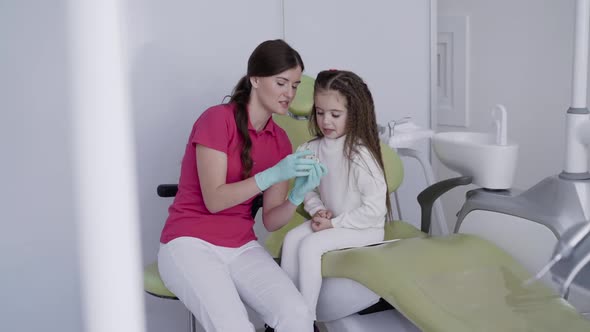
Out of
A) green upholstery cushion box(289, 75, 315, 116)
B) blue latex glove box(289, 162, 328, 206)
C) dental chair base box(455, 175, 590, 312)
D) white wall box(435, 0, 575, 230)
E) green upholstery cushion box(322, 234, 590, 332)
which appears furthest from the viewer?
A: white wall box(435, 0, 575, 230)

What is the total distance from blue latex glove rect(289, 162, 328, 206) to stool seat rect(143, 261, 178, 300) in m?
0.41

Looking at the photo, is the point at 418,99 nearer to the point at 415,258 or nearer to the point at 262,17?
the point at 262,17

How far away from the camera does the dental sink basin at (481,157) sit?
1956 mm

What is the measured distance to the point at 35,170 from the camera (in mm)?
2451

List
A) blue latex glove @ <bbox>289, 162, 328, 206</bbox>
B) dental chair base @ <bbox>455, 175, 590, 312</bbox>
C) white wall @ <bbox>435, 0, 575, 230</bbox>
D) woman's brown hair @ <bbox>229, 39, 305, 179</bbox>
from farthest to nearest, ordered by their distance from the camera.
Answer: white wall @ <bbox>435, 0, 575, 230</bbox>
woman's brown hair @ <bbox>229, 39, 305, 179</bbox>
blue latex glove @ <bbox>289, 162, 328, 206</bbox>
dental chair base @ <bbox>455, 175, 590, 312</bbox>

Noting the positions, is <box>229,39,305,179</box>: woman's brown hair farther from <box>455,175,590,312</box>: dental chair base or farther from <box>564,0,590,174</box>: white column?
<box>564,0,590,174</box>: white column

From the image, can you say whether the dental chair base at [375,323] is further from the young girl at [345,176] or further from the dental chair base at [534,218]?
the dental chair base at [534,218]

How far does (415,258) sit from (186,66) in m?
1.21

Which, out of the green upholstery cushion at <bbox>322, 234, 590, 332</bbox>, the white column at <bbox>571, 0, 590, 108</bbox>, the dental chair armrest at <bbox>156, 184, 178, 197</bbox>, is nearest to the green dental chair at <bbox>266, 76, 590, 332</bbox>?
the green upholstery cushion at <bbox>322, 234, 590, 332</bbox>

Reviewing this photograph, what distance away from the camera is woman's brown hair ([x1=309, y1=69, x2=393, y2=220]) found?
6.59 feet

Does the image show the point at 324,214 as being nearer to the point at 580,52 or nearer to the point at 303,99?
the point at 303,99

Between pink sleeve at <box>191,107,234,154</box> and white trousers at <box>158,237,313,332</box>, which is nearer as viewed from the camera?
white trousers at <box>158,237,313,332</box>

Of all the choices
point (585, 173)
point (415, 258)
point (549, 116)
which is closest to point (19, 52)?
point (415, 258)

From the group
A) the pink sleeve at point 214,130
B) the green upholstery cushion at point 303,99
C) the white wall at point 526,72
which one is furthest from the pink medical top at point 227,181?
the white wall at point 526,72
